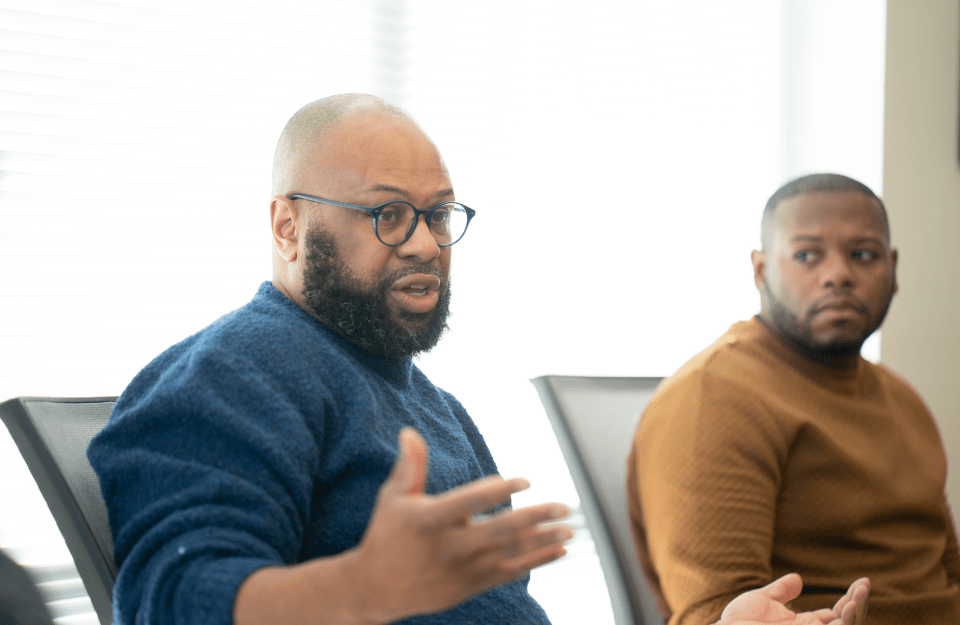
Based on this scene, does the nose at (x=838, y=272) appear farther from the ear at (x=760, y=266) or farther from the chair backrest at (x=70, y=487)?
the chair backrest at (x=70, y=487)

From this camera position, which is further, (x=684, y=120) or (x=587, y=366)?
(x=684, y=120)

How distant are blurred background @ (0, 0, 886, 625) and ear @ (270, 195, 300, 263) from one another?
683mm

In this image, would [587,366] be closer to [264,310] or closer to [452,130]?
[452,130]

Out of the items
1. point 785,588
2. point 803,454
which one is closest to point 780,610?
point 785,588

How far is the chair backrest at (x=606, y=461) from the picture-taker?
1.18m

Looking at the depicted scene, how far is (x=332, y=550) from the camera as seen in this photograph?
75cm

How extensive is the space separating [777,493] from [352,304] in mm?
666

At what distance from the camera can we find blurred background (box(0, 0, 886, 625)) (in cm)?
149

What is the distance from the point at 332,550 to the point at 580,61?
67.1 inches

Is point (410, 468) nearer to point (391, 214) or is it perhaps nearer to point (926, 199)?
point (391, 214)

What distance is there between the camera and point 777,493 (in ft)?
3.63

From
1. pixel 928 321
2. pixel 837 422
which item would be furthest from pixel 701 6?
pixel 837 422

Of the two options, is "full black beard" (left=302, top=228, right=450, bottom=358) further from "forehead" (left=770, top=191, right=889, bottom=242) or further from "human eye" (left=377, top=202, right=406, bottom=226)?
"forehead" (left=770, top=191, right=889, bottom=242)

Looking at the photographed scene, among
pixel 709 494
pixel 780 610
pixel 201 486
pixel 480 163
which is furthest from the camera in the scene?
pixel 480 163
